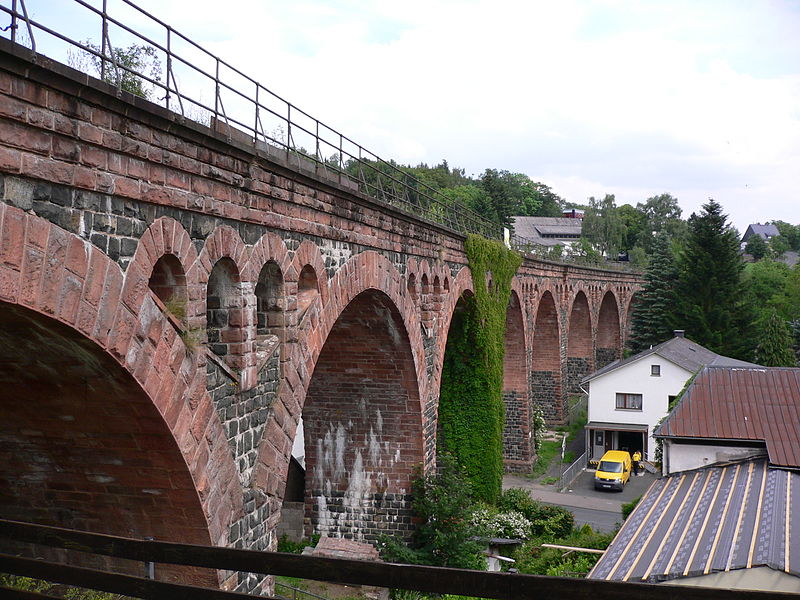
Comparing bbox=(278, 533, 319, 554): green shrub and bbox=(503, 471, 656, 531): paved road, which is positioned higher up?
bbox=(278, 533, 319, 554): green shrub

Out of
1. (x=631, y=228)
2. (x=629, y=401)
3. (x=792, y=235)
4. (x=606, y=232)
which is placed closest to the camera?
(x=629, y=401)

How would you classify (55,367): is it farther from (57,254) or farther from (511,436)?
(511,436)

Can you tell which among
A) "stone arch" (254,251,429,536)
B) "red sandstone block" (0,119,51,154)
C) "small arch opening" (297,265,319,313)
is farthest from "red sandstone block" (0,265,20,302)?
"small arch opening" (297,265,319,313)

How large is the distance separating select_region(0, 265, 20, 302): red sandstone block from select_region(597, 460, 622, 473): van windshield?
93.5ft

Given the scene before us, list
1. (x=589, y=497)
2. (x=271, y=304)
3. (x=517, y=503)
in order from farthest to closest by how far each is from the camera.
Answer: (x=589, y=497)
(x=517, y=503)
(x=271, y=304)

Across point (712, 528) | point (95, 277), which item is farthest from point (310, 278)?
point (712, 528)

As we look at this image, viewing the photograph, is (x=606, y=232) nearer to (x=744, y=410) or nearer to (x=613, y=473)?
(x=613, y=473)

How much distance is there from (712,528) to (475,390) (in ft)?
41.7

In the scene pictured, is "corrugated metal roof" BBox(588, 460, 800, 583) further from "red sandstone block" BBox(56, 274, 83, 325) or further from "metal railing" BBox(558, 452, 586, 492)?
"metal railing" BBox(558, 452, 586, 492)

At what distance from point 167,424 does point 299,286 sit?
4357 millimetres

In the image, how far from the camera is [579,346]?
52.7 m

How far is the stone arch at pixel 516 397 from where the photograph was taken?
33.7m

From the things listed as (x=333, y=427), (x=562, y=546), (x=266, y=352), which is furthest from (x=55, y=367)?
(x=562, y=546)

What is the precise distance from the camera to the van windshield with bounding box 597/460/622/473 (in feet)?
102
